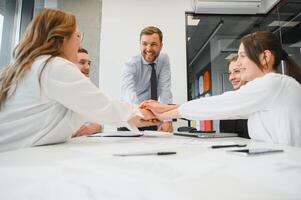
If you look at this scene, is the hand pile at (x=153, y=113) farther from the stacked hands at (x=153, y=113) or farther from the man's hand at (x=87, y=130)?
the man's hand at (x=87, y=130)

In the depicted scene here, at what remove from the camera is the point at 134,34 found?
3170 millimetres

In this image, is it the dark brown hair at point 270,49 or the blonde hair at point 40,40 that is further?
the dark brown hair at point 270,49

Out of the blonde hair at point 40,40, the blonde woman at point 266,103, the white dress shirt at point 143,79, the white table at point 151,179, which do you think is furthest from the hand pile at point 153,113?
the white table at point 151,179

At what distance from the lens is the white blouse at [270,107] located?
39.5 inches

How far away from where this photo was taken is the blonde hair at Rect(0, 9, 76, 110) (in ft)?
2.87

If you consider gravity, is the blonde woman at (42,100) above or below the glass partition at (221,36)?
below

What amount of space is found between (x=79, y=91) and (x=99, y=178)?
553 millimetres

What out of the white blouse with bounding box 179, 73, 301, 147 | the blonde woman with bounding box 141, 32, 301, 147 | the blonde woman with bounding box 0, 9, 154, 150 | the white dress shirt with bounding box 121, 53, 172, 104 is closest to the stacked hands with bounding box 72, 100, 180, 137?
the blonde woman with bounding box 141, 32, 301, 147

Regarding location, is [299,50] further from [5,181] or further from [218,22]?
[5,181]

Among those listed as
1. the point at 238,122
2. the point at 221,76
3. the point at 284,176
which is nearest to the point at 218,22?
the point at 221,76

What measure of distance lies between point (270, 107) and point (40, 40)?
1060mm

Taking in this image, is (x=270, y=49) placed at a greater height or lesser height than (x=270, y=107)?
greater

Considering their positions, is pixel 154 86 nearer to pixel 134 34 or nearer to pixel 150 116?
pixel 150 116

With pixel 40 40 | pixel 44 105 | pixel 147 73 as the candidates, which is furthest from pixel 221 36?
pixel 44 105
